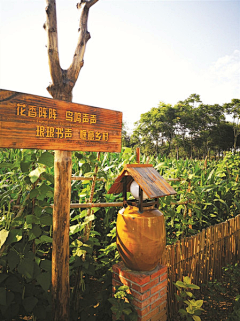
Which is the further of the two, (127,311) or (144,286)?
(144,286)

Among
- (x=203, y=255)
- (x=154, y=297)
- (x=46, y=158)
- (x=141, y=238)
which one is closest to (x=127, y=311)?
(x=154, y=297)

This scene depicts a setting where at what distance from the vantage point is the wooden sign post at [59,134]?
149 cm

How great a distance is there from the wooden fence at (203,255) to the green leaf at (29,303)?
131 centimetres

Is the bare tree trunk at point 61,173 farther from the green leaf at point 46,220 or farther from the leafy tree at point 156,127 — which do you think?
the leafy tree at point 156,127

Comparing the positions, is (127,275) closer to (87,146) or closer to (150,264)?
(150,264)

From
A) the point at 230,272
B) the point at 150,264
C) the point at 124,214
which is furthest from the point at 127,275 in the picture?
the point at 230,272

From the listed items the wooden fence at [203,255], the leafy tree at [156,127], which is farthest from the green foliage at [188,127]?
the wooden fence at [203,255]

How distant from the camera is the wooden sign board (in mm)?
1479

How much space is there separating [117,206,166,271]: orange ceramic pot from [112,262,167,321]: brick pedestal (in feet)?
0.27

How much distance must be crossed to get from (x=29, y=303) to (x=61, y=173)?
1.13m

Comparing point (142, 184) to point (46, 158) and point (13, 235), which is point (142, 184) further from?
point (13, 235)

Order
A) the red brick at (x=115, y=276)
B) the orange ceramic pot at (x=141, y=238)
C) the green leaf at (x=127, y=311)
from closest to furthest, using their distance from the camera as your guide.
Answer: the green leaf at (x=127, y=311) < the orange ceramic pot at (x=141, y=238) < the red brick at (x=115, y=276)

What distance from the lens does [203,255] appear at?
3.06 meters

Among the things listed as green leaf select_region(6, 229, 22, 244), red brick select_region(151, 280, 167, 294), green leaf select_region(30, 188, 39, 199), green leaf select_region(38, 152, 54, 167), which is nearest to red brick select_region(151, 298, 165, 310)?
red brick select_region(151, 280, 167, 294)
